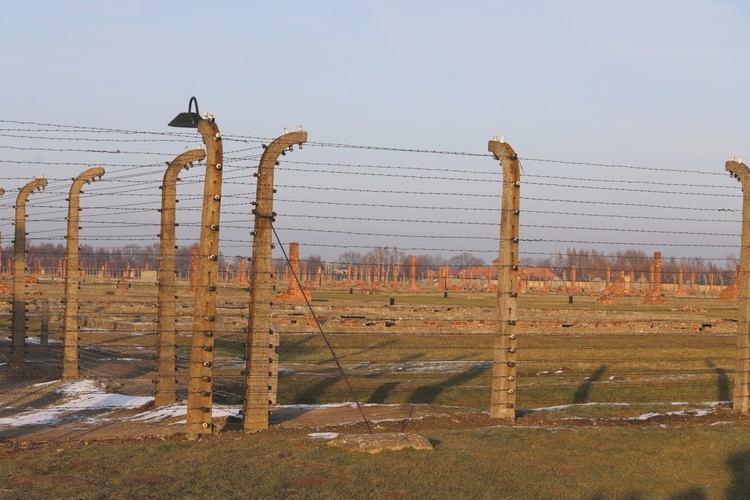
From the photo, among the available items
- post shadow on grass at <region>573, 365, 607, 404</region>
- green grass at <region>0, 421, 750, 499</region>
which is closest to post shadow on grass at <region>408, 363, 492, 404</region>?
post shadow on grass at <region>573, 365, 607, 404</region>

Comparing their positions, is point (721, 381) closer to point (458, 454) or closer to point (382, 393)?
point (382, 393)

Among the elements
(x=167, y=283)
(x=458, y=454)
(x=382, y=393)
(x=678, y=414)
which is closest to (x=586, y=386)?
(x=382, y=393)

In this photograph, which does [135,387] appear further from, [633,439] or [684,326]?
[684,326]

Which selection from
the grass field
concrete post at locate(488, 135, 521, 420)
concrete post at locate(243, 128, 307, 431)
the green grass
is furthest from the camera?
concrete post at locate(488, 135, 521, 420)

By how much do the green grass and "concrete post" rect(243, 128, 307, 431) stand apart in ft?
1.79

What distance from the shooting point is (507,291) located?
34.4 ft

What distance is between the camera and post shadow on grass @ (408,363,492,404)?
14.8 m

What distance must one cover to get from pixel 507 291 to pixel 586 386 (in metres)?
6.64

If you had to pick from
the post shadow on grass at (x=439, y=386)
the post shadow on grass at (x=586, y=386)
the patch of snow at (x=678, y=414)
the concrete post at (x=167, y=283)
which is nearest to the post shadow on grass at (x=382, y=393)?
the post shadow on grass at (x=439, y=386)

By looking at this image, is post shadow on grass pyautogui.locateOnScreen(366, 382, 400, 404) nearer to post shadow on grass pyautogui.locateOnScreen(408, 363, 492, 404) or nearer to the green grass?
post shadow on grass pyautogui.locateOnScreen(408, 363, 492, 404)

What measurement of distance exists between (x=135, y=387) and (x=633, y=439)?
27.6 feet

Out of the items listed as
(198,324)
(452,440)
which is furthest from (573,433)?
(198,324)

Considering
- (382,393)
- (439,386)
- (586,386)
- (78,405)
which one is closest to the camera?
(78,405)

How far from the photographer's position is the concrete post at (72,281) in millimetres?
14585
